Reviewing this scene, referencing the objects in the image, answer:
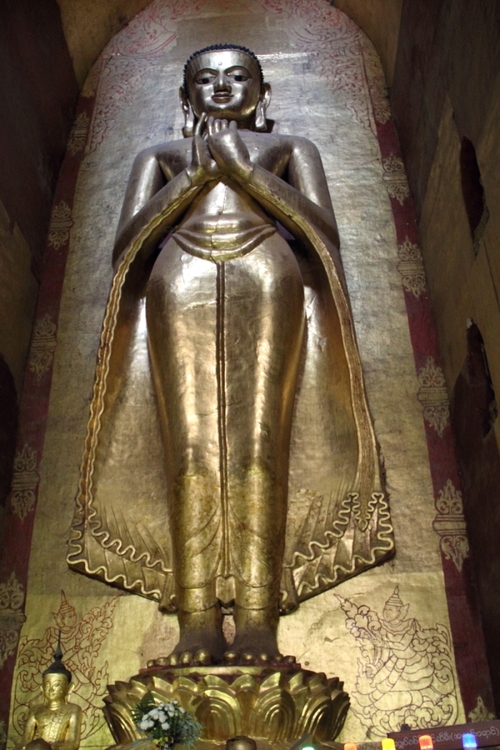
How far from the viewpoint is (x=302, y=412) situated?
3.87 meters

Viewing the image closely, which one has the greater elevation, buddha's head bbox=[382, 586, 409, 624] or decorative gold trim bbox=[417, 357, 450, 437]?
decorative gold trim bbox=[417, 357, 450, 437]

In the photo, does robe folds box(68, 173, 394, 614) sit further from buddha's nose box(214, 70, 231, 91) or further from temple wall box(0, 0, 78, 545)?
buddha's nose box(214, 70, 231, 91)

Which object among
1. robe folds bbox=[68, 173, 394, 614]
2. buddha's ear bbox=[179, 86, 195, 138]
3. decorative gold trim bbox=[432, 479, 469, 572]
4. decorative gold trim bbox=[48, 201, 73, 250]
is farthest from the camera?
decorative gold trim bbox=[48, 201, 73, 250]

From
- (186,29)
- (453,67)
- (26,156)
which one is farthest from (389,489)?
A: (186,29)

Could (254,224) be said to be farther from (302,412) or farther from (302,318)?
(302,412)

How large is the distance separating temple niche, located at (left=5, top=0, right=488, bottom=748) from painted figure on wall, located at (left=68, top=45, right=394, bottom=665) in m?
0.19

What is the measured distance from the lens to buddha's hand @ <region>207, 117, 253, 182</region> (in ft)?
13.0

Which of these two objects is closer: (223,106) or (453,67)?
(453,67)

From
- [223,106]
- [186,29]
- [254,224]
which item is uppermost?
[186,29]

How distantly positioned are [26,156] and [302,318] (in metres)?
1.98

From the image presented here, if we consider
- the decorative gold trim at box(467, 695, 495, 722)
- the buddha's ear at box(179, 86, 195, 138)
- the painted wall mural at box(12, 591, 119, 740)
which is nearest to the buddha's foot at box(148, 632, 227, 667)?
the painted wall mural at box(12, 591, 119, 740)

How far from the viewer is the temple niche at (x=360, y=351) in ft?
11.3

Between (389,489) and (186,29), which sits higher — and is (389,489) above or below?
below

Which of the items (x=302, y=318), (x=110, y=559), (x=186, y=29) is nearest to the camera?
(x=110, y=559)
